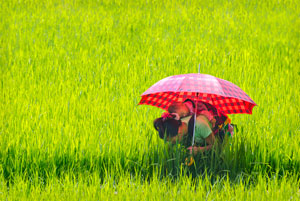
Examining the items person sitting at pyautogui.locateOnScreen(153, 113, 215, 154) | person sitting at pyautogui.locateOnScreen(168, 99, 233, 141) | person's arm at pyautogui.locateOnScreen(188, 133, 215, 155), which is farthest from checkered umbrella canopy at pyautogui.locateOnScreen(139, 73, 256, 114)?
person's arm at pyautogui.locateOnScreen(188, 133, 215, 155)

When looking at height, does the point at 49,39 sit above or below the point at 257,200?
above

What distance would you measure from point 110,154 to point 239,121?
1.97 metres

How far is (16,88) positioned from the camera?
6727 millimetres

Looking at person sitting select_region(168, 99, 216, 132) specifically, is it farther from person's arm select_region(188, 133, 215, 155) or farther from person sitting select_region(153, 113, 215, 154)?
person's arm select_region(188, 133, 215, 155)

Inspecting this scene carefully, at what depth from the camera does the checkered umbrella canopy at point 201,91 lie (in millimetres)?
4043

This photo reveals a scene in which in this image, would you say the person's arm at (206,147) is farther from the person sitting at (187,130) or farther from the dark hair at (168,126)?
the dark hair at (168,126)

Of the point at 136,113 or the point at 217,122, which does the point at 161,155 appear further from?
the point at 136,113

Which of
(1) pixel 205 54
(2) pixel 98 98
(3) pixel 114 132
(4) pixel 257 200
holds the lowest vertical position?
(4) pixel 257 200

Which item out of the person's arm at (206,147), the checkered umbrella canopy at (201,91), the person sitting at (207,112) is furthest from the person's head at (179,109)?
the person's arm at (206,147)

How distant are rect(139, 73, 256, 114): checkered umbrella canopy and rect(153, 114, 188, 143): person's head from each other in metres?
0.30

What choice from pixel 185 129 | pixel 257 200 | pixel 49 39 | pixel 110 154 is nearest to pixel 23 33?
pixel 49 39

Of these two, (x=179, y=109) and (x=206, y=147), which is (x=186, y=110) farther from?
(x=206, y=147)

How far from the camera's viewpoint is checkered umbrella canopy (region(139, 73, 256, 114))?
4.04 m

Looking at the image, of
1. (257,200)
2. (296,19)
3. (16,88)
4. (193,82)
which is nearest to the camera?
(257,200)
